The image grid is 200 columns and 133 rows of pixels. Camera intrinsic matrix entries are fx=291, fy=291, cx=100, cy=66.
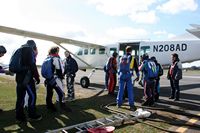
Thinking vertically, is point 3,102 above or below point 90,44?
below

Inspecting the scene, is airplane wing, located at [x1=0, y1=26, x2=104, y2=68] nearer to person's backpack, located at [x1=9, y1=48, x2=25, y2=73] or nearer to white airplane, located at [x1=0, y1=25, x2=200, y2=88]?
white airplane, located at [x1=0, y1=25, x2=200, y2=88]

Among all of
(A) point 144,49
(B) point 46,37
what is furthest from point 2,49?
(A) point 144,49

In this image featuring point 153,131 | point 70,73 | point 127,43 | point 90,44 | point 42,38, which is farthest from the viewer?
point 90,44

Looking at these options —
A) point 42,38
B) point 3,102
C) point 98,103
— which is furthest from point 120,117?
point 42,38

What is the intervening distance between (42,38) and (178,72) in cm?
848

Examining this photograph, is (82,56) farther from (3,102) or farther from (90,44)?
(3,102)

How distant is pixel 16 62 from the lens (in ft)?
25.3

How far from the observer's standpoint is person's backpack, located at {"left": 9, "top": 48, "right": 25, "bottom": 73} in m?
7.66

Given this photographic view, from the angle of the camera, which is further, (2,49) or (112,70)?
(112,70)

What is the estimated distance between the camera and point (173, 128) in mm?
7207

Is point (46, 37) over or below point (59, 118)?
over

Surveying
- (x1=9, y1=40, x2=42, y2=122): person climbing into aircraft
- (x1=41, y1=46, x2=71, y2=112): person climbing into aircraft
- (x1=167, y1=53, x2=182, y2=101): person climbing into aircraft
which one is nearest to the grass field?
(x1=9, y1=40, x2=42, y2=122): person climbing into aircraft

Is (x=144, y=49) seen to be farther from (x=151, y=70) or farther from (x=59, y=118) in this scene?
(x=59, y=118)

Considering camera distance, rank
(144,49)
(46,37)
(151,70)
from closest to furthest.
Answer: (151,70) < (46,37) < (144,49)
